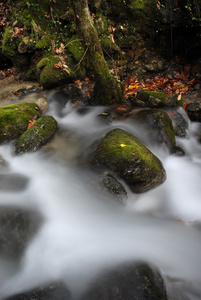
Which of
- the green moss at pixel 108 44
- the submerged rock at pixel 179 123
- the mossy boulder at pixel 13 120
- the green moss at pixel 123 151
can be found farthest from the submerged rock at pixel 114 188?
the green moss at pixel 108 44

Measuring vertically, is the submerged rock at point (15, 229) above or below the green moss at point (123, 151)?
below

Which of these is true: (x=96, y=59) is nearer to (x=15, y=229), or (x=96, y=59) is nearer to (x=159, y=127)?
(x=159, y=127)

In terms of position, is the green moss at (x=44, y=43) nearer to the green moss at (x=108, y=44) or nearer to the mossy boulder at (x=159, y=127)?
the green moss at (x=108, y=44)

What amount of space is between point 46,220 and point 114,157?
4.88ft

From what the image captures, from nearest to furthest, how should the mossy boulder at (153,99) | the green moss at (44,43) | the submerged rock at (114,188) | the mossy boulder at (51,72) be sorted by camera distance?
the submerged rock at (114,188) < the mossy boulder at (153,99) < the mossy boulder at (51,72) < the green moss at (44,43)

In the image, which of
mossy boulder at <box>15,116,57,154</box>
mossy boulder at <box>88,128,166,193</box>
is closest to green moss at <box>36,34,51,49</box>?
mossy boulder at <box>15,116,57,154</box>

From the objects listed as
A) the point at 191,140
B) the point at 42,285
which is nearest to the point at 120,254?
the point at 42,285

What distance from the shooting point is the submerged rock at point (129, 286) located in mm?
2092

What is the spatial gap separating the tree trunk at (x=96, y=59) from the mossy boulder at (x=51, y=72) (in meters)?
1.40

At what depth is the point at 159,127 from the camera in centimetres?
471

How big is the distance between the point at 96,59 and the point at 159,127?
2270 mm

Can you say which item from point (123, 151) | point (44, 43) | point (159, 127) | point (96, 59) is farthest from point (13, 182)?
point (44, 43)

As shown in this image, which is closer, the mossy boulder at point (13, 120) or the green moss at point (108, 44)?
the mossy boulder at point (13, 120)

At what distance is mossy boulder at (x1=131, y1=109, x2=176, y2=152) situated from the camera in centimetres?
467
